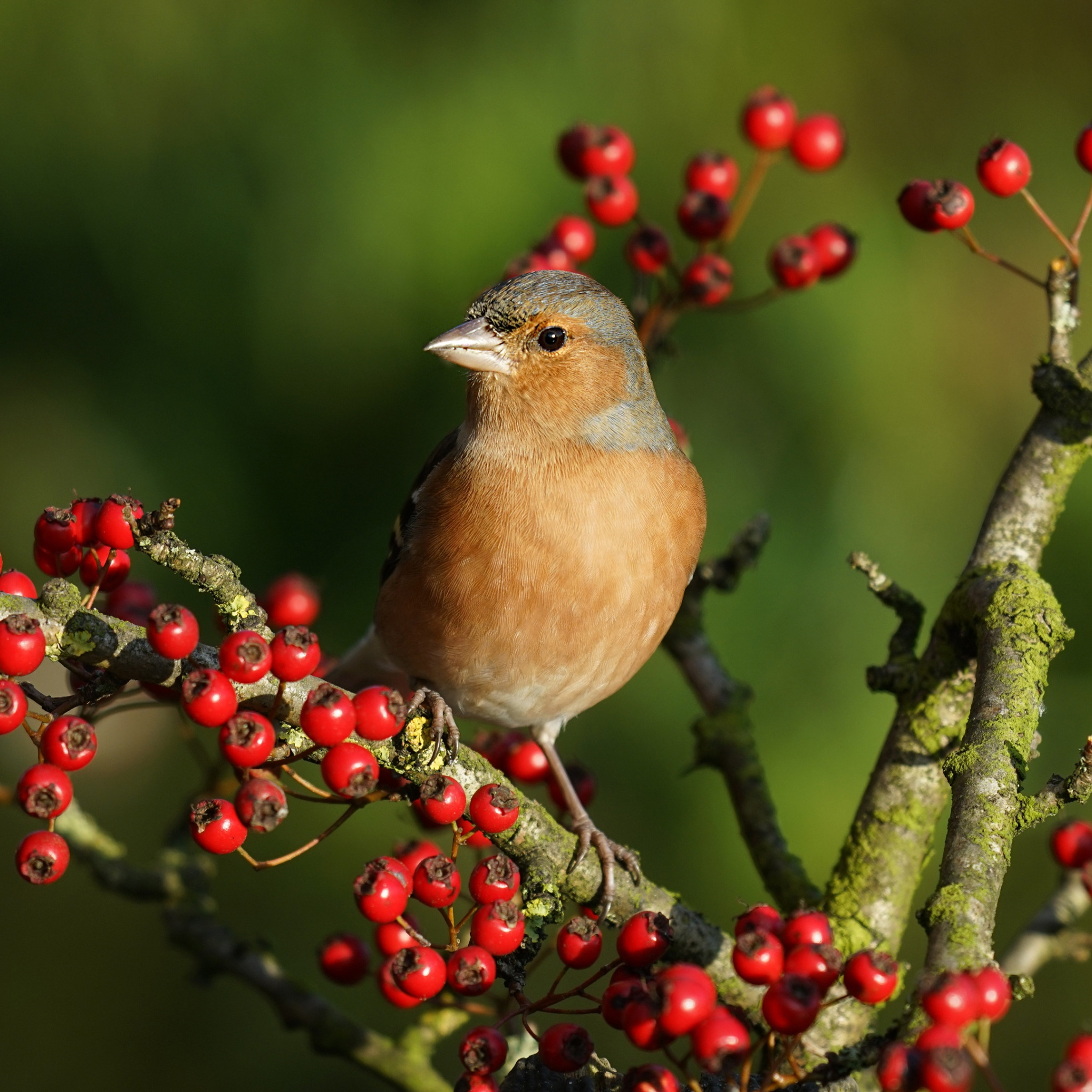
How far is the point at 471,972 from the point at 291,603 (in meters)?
1.16

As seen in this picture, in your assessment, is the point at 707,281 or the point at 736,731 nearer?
the point at 736,731

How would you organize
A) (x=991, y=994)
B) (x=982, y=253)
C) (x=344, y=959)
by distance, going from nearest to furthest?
(x=991, y=994)
(x=982, y=253)
(x=344, y=959)

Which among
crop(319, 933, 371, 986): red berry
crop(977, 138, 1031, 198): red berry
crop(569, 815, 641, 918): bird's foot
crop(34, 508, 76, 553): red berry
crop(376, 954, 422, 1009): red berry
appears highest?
crop(977, 138, 1031, 198): red berry

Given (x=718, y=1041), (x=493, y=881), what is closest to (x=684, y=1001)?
(x=718, y=1041)

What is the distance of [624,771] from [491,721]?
112 centimetres

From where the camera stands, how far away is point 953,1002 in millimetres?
1384

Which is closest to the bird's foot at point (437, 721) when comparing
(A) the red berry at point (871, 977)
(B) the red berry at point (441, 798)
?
(B) the red berry at point (441, 798)

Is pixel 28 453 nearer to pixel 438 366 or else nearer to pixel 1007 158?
pixel 438 366

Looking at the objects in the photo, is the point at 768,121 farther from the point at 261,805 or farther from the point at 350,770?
the point at 261,805

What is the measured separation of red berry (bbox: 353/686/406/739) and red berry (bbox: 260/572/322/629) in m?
0.95

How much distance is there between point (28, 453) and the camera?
15.5 feet

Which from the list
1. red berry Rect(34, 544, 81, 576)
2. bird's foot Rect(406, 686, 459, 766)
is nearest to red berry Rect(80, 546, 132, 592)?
red berry Rect(34, 544, 81, 576)

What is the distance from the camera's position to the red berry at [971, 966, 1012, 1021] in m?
1.42

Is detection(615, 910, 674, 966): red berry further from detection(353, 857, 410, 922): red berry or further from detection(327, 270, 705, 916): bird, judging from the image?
detection(327, 270, 705, 916): bird
